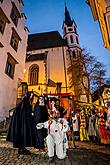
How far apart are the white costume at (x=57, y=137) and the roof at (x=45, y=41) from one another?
26990mm

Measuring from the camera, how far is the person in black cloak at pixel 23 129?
4.89 meters

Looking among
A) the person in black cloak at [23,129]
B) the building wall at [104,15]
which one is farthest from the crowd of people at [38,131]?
the building wall at [104,15]

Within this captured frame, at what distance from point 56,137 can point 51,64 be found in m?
24.2

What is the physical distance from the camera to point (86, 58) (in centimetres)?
2228

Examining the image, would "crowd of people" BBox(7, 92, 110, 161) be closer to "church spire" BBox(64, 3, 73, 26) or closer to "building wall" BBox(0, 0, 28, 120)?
"building wall" BBox(0, 0, 28, 120)

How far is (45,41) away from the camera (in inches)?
1337

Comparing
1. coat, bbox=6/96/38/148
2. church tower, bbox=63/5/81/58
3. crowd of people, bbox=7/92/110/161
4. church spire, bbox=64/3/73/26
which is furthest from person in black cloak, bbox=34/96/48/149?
church spire, bbox=64/3/73/26

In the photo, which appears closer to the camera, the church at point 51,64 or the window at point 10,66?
the window at point 10,66

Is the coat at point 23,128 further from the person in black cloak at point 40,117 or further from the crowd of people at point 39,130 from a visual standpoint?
the person in black cloak at point 40,117

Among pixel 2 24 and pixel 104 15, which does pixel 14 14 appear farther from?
pixel 104 15

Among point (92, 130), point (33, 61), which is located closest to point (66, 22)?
point (33, 61)

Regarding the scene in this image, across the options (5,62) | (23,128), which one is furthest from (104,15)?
(5,62)

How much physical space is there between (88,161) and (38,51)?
2849 centimetres

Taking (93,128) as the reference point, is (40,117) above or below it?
above
